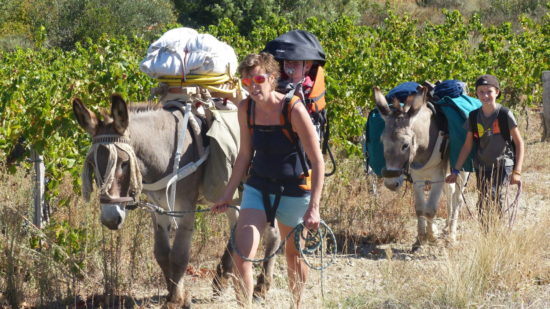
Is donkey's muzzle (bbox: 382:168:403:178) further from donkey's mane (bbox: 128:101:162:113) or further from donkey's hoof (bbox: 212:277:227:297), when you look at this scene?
donkey's mane (bbox: 128:101:162:113)

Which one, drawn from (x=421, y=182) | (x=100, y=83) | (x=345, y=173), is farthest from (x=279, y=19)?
(x=100, y=83)

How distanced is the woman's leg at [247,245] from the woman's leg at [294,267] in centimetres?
23

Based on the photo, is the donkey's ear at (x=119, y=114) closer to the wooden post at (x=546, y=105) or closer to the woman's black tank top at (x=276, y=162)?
the woman's black tank top at (x=276, y=162)

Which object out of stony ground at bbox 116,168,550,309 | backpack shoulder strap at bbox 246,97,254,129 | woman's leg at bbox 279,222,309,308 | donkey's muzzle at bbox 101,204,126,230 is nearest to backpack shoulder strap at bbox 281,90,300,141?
backpack shoulder strap at bbox 246,97,254,129

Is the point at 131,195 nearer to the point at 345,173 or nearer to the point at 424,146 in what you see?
the point at 424,146

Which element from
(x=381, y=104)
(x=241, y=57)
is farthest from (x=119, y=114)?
(x=241, y=57)

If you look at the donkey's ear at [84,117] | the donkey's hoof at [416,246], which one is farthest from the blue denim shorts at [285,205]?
the donkey's hoof at [416,246]

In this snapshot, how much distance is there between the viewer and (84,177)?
469 cm

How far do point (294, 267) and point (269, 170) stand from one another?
67 centimetres

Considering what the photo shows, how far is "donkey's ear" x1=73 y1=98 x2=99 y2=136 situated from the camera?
4.53 meters

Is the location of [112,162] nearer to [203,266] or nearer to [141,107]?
[141,107]

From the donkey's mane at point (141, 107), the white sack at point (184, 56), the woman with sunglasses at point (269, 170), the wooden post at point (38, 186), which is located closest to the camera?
the woman with sunglasses at point (269, 170)

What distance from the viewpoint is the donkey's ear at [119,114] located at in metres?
4.54

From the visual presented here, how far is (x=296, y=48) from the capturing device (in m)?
5.21
